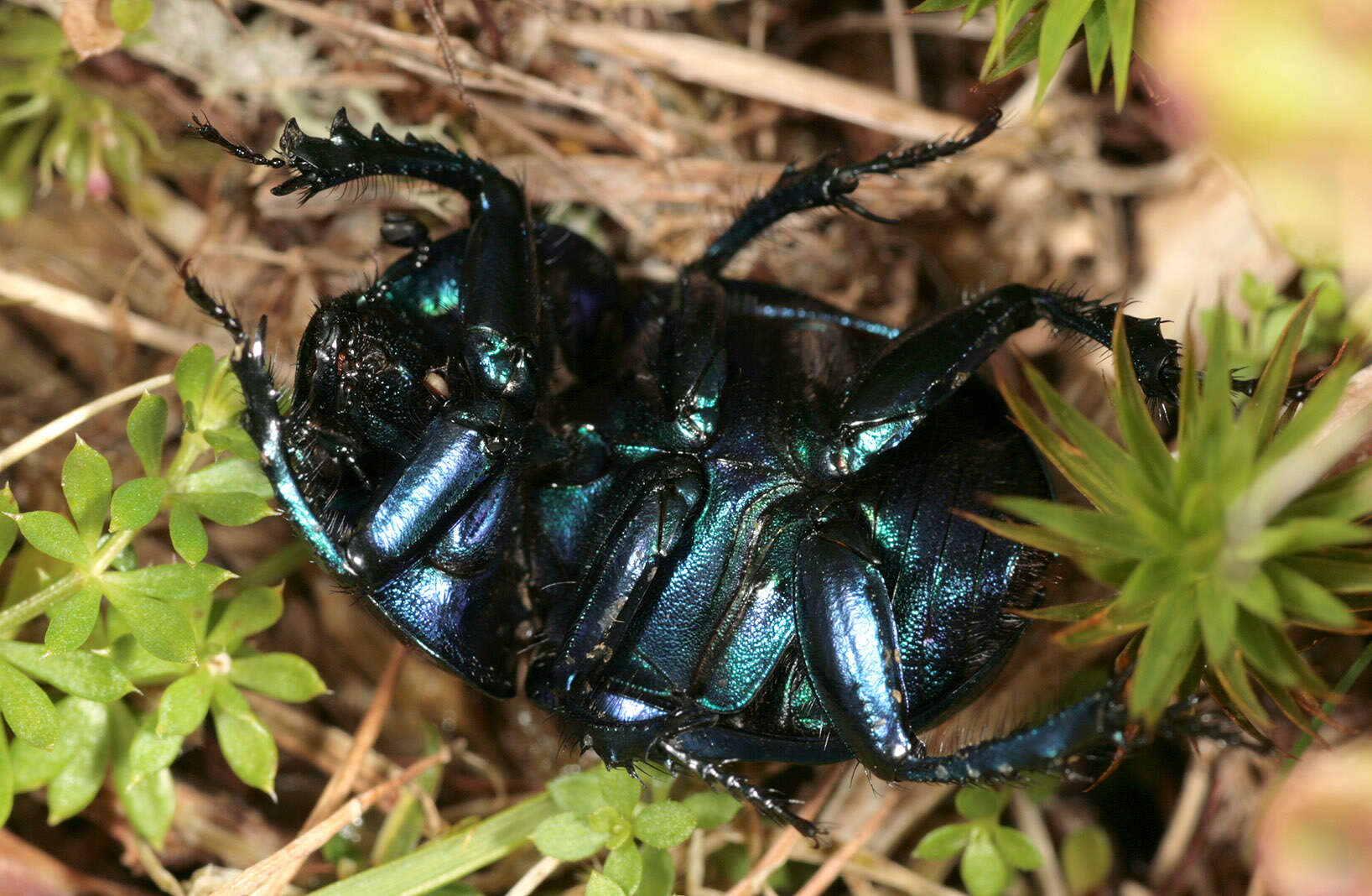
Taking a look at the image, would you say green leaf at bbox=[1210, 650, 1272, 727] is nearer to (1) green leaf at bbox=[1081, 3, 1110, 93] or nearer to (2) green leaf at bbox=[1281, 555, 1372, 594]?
(2) green leaf at bbox=[1281, 555, 1372, 594]

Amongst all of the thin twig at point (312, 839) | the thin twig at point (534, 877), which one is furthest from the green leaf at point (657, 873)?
the thin twig at point (312, 839)

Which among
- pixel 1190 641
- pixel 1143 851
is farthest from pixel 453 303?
pixel 1143 851

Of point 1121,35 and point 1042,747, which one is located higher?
point 1121,35

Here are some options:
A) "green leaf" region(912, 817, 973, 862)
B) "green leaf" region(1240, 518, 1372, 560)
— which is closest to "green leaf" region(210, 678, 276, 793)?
"green leaf" region(912, 817, 973, 862)

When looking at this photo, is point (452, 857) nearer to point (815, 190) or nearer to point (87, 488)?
point (87, 488)

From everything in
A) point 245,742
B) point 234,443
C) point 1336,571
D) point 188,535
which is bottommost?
point 245,742

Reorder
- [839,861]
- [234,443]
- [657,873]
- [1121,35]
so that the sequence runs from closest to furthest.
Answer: [1121,35], [234,443], [657,873], [839,861]

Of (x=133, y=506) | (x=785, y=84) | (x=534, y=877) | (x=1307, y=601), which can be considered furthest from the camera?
(x=785, y=84)

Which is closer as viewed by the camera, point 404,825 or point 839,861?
point 839,861

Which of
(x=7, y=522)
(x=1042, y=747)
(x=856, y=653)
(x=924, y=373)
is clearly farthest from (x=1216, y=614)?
(x=7, y=522)
